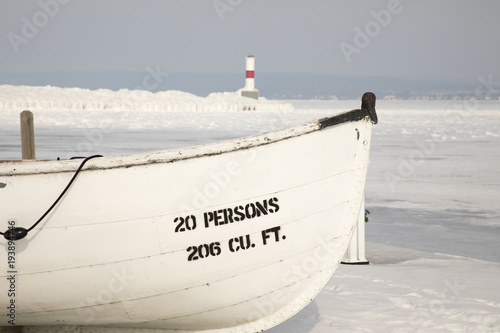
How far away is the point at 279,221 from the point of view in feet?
13.8

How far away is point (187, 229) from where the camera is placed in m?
4.07

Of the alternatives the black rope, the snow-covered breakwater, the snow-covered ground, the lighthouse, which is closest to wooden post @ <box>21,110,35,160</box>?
the black rope

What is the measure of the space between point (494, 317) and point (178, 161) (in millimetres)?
2940

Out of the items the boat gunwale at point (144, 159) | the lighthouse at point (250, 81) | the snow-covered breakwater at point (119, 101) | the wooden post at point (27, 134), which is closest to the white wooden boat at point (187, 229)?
the boat gunwale at point (144, 159)

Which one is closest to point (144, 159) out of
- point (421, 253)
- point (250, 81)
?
point (421, 253)

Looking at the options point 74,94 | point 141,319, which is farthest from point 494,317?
point 74,94

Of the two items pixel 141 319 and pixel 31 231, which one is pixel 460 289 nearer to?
pixel 141 319

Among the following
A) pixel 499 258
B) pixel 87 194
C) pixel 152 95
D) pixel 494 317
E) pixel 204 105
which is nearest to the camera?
pixel 87 194

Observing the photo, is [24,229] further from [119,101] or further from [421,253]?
[119,101]

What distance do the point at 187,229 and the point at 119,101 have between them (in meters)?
62.5

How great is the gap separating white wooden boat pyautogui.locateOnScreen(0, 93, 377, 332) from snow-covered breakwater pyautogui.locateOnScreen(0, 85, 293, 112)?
5066 centimetres

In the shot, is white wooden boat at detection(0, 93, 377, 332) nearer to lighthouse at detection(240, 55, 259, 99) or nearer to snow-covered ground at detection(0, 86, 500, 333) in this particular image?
snow-covered ground at detection(0, 86, 500, 333)

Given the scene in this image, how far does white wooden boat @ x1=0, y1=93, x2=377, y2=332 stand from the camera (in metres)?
4.00

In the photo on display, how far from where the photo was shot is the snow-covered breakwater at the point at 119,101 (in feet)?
186
